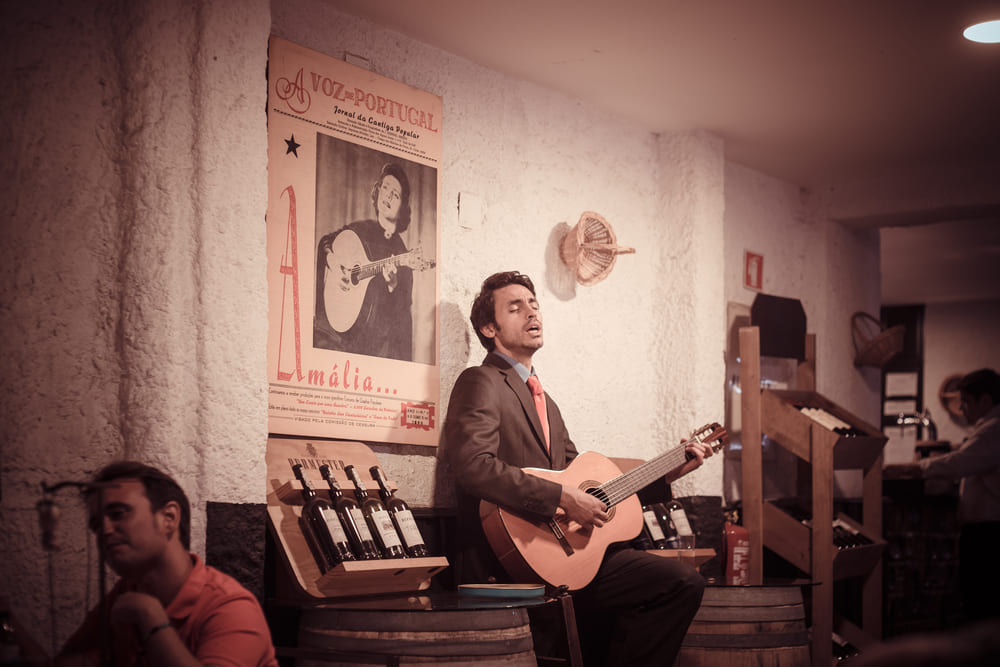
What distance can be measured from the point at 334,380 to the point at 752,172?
3.69m

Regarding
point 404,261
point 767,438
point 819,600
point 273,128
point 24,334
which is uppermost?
point 273,128

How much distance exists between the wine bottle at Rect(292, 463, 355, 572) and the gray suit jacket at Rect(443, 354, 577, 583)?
0.61 m

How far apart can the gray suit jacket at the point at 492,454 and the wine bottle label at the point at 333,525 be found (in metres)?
0.59

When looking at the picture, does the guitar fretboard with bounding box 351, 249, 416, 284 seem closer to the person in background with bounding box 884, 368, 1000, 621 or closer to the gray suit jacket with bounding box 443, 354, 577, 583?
the gray suit jacket with bounding box 443, 354, 577, 583

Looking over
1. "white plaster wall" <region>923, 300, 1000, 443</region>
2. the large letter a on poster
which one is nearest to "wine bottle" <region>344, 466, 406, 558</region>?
the large letter a on poster

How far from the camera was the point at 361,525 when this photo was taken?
3461 mm

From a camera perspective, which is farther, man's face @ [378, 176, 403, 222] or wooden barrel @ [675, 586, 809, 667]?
man's face @ [378, 176, 403, 222]

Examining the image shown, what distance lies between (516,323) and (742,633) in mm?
1623

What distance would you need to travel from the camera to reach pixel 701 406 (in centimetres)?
549

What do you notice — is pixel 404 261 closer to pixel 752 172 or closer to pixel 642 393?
pixel 642 393

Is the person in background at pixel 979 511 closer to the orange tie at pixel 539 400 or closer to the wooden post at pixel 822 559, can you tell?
the wooden post at pixel 822 559

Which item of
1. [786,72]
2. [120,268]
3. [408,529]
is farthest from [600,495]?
[786,72]

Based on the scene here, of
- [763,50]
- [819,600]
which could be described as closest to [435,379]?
[763,50]

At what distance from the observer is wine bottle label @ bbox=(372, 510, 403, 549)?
349cm
